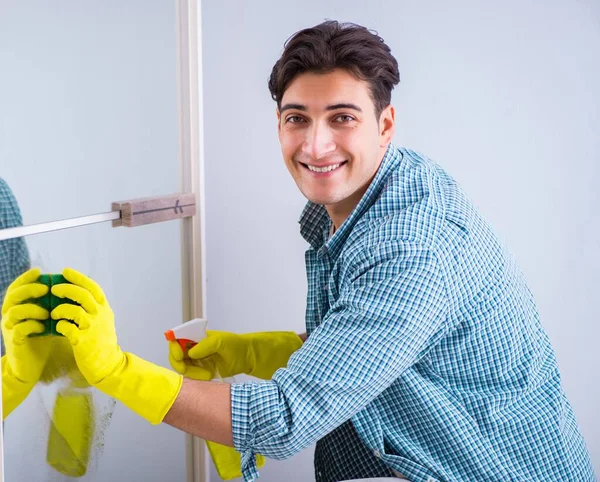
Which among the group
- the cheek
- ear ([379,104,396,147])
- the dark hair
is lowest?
the cheek

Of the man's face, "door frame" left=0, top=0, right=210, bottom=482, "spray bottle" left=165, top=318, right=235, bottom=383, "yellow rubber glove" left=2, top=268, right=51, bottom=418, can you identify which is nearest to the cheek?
the man's face

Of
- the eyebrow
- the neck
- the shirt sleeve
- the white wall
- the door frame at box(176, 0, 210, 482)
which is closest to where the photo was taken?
the shirt sleeve

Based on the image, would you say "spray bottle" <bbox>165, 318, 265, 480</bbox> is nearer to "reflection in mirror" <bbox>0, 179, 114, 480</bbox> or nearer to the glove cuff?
"reflection in mirror" <bbox>0, 179, 114, 480</bbox>

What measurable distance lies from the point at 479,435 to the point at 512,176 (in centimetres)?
73

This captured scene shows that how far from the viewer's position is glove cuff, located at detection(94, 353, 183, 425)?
1162mm

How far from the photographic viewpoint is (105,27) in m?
1.34

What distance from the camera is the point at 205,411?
1167 mm

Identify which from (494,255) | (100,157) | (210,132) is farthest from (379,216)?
(210,132)

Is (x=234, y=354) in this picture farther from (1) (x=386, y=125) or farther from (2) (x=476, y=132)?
(2) (x=476, y=132)

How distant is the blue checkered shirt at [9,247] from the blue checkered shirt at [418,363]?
1.22 feet

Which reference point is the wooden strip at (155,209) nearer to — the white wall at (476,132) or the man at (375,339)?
the man at (375,339)

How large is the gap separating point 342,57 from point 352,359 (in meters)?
0.51

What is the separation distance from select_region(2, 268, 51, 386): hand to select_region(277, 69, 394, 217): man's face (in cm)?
49

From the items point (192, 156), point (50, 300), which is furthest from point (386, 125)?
point (50, 300)
